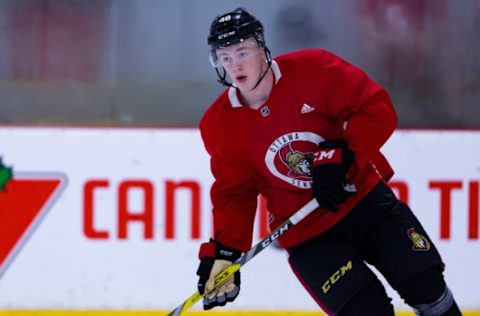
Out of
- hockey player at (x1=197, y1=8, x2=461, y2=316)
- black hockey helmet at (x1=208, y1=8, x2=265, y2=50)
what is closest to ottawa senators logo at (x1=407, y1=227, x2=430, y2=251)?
hockey player at (x1=197, y1=8, x2=461, y2=316)

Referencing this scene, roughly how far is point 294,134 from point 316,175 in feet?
0.49

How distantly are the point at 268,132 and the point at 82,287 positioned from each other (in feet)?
4.46

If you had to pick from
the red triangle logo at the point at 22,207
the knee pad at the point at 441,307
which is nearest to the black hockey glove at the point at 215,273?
the knee pad at the point at 441,307

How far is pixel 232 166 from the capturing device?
2.58m

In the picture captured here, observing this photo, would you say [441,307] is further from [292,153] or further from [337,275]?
[292,153]

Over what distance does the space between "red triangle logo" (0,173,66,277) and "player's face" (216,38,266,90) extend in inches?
50.9

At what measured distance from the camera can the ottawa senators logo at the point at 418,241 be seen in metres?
2.43

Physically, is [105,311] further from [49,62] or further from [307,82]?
[307,82]

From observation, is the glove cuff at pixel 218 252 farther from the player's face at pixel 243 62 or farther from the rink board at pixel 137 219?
the rink board at pixel 137 219

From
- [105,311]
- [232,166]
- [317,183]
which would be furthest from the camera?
[105,311]

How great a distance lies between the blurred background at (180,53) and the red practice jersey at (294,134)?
A: 112cm

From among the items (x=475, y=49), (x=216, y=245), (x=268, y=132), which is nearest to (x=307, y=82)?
(x=268, y=132)

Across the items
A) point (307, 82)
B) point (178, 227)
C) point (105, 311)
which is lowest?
point (105, 311)

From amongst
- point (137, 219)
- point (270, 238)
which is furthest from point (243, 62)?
point (137, 219)
